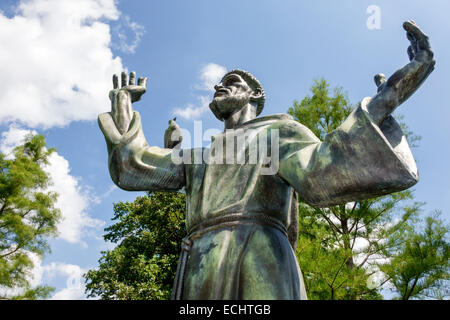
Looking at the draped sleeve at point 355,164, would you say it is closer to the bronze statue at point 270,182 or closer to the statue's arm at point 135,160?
the bronze statue at point 270,182

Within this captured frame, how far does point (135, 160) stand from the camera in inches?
110

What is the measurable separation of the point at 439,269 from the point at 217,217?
26.4 ft

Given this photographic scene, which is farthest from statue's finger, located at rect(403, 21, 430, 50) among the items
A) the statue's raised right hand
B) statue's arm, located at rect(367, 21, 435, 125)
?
the statue's raised right hand

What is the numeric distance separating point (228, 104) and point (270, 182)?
0.85m

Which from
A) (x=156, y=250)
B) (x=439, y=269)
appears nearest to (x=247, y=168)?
(x=439, y=269)

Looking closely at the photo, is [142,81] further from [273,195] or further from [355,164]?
[355,164]

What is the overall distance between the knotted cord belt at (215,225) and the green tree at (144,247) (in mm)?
10285

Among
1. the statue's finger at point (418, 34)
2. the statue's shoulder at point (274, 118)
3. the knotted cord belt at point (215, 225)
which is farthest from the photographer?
the statue's shoulder at point (274, 118)

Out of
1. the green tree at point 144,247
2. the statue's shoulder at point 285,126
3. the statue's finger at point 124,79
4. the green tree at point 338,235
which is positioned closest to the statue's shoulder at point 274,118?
the statue's shoulder at point 285,126

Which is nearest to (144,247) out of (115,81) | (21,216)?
(21,216)

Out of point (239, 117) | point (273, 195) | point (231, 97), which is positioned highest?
point (231, 97)

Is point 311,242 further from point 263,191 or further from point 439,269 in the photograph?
point 263,191

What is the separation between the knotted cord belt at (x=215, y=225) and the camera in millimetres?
2248
